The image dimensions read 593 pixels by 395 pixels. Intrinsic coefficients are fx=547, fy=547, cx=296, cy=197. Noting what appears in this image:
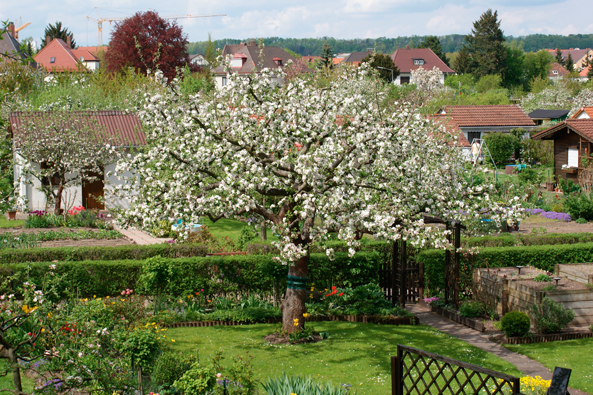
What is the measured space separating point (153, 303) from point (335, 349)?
17.2 ft

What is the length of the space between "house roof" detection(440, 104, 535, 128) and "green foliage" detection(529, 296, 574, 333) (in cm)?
3729

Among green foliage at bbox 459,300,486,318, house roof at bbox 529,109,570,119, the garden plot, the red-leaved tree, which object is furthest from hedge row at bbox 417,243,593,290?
house roof at bbox 529,109,570,119

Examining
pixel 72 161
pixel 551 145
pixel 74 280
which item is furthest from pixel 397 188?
pixel 551 145

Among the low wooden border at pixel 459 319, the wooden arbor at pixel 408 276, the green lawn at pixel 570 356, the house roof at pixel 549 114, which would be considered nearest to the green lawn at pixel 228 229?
the wooden arbor at pixel 408 276

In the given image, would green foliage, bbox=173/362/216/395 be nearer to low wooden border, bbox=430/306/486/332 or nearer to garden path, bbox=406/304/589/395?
garden path, bbox=406/304/589/395

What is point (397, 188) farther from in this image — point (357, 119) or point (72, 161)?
point (72, 161)

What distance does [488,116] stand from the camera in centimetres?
5131

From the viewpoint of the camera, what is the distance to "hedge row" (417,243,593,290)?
16531 millimetres

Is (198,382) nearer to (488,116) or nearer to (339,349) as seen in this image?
(339,349)

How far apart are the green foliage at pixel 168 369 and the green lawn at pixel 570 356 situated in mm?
6964

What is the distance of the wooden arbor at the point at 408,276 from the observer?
49.2 feet

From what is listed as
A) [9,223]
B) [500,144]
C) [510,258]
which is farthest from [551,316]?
[500,144]

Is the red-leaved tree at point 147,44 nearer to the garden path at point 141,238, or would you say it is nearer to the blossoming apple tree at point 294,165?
the garden path at point 141,238

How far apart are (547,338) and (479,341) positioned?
1.62 meters
